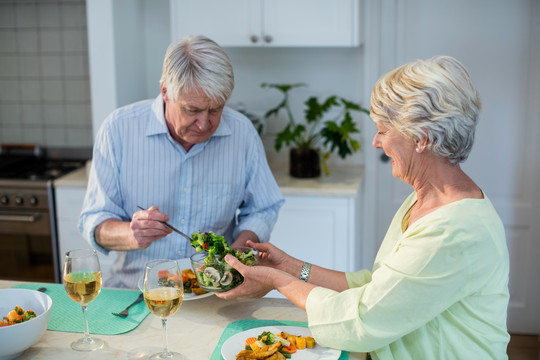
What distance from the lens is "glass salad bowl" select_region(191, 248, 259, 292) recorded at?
1.43 metres

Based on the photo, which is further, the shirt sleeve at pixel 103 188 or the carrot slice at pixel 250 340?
the shirt sleeve at pixel 103 188

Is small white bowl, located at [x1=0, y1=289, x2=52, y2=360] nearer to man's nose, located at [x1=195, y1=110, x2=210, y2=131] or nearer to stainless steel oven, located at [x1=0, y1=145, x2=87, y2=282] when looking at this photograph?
man's nose, located at [x1=195, y1=110, x2=210, y2=131]

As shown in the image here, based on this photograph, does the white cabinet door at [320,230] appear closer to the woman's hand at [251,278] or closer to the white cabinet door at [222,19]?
the white cabinet door at [222,19]

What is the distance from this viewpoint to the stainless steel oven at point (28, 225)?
312 centimetres

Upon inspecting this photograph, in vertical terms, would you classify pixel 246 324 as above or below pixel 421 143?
below

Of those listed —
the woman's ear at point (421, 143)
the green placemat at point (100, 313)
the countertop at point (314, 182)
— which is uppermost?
the woman's ear at point (421, 143)

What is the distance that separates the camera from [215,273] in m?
1.43

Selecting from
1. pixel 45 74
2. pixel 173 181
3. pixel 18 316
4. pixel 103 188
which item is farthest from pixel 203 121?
pixel 45 74

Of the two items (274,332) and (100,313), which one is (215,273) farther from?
(100,313)

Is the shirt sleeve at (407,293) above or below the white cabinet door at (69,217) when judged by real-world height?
above

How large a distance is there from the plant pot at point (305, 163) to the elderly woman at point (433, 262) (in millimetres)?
1770

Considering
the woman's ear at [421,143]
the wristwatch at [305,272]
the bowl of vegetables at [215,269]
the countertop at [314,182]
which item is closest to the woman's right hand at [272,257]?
the wristwatch at [305,272]

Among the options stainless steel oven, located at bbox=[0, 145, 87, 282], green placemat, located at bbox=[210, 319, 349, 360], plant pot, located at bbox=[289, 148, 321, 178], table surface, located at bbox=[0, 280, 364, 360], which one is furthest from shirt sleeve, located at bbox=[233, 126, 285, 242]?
stainless steel oven, located at bbox=[0, 145, 87, 282]

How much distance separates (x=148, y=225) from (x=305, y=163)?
159cm
